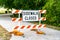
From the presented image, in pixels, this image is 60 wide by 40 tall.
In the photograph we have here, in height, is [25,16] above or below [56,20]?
above

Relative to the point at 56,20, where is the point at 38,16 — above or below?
above

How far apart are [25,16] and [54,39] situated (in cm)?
282

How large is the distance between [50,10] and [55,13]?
0.65 m

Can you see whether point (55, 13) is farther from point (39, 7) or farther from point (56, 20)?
point (39, 7)

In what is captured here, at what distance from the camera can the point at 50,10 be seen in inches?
872

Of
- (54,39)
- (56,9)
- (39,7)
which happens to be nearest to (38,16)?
(54,39)

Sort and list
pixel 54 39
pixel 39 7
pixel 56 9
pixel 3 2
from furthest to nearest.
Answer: pixel 3 2 → pixel 39 7 → pixel 56 9 → pixel 54 39

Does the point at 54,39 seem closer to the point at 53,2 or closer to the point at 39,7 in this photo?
the point at 53,2

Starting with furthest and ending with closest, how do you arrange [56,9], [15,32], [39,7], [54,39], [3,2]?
1. [3,2]
2. [39,7]
3. [56,9]
4. [15,32]
5. [54,39]

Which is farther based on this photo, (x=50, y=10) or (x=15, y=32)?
(x=50, y=10)

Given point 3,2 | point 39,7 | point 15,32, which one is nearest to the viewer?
point 15,32

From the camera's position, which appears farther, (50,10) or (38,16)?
(50,10)

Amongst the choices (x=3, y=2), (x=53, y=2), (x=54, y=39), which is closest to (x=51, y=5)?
(x=53, y=2)

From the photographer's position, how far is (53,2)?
21.2m
